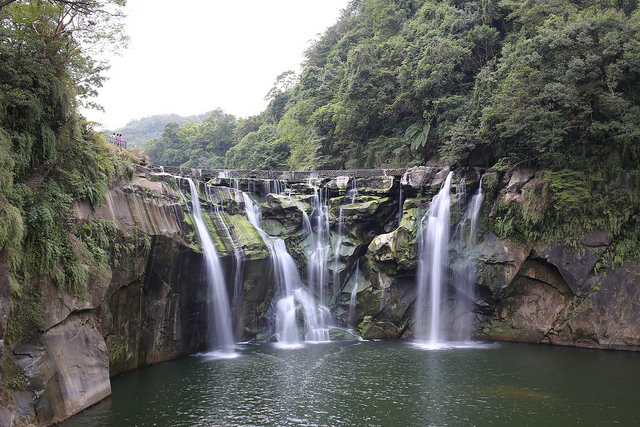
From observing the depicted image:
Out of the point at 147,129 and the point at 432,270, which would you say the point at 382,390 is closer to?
the point at 432,270

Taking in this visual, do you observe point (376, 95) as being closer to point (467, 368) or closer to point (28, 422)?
point (467, 368)

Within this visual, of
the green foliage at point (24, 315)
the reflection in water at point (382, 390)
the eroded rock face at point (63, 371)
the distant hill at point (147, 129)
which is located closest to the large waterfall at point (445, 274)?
the reflection in water at point (382, 390)

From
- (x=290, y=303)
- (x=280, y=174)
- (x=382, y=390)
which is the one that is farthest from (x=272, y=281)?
(x=382, y=390)

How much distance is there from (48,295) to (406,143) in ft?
71.7

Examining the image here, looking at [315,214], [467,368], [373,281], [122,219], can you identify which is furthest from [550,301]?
[122,219]

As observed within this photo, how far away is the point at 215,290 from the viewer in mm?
17984

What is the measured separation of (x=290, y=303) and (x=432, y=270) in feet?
24.9

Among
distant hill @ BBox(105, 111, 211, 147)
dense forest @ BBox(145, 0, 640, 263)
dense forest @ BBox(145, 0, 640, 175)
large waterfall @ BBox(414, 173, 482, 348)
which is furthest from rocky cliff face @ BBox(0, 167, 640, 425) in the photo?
distant hill @ BBox(105, 111, 211, 147)

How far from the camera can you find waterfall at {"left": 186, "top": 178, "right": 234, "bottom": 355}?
17688 mm

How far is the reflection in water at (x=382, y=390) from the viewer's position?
10.6m

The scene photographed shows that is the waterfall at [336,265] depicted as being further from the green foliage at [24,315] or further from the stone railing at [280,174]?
the green foliage at [24,315]

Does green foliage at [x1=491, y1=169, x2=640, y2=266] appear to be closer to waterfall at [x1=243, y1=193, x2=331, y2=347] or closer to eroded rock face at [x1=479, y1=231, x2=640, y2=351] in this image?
eroded rock face at [x1=479, y1=231, x2=640, y2=351]

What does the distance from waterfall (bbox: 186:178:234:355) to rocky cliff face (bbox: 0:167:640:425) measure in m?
0.39

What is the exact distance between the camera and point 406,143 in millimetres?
26594
